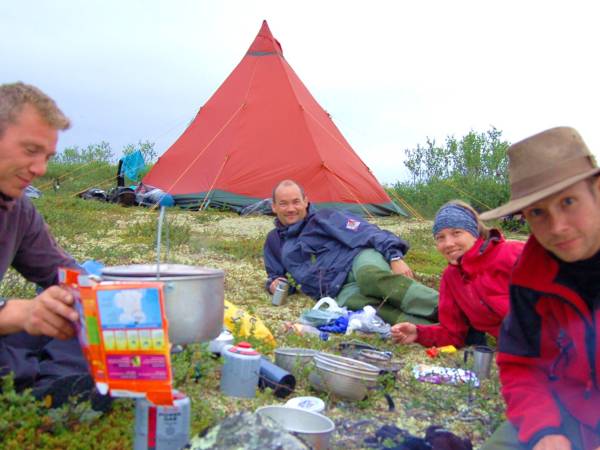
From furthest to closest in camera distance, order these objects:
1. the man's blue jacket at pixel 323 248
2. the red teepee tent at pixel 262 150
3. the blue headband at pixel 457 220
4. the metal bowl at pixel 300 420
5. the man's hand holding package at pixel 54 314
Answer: the red teepee tent at pixel 262 150 < the man's blue jacket at pixel 323 248 < the blue headband at pixel 457 220 < the metal bowl at pixel 300 420 < the man's hand holding package at pixel 54 314

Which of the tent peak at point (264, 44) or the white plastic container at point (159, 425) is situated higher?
the tent peak at point (264, 44)

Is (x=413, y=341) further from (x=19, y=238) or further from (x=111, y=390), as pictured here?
(x=111, y=390)

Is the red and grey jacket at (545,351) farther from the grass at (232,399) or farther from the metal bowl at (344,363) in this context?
the metal bowl at (344,363)

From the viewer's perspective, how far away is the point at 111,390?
1.48 metres

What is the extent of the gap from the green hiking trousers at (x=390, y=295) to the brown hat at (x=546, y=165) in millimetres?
1938

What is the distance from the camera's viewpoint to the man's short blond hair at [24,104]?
1.99 meters

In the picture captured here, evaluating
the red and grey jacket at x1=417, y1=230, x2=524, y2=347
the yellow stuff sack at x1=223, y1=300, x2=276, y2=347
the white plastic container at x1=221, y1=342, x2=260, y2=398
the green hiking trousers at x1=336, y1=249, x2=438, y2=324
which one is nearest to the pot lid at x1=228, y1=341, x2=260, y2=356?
the white plastic container at x1=221, y1=342, x2=260, y2=398

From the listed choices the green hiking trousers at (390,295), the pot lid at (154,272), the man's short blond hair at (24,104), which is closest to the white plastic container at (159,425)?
the pot lid at (154,272)

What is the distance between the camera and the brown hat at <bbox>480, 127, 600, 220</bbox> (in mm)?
1721

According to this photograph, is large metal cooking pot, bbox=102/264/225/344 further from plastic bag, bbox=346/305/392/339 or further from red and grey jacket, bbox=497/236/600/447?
plastic bag, bbox=346/305/392/339

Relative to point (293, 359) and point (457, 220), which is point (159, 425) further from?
point (457, 220)

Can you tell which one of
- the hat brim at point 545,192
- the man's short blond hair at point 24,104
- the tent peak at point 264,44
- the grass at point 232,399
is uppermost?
the tent peak at point 264,44

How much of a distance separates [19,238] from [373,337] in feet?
6.36

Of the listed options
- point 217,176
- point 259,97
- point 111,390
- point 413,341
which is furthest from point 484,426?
point 259,97
